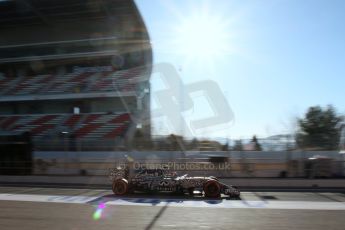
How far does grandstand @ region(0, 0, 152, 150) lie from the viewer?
132 feet

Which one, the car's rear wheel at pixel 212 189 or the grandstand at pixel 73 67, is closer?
the car's rear wheel at pixel 212 189

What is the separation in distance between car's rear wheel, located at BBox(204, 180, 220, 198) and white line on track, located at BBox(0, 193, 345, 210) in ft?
2.35

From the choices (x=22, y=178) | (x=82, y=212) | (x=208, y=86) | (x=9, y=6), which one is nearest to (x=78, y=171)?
(x=22, y=178)

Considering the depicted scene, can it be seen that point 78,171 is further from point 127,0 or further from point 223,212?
point 127,0

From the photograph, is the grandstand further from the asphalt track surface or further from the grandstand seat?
the asphalt track surface

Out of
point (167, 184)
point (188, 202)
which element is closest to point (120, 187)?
point (167, 184)

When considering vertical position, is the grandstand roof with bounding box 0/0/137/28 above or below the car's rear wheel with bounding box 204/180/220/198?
above

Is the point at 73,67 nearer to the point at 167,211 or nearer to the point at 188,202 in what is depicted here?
the point at 188,202

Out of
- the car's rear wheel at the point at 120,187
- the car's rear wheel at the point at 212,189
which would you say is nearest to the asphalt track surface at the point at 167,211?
the car's rear wheel at the point at 212,189

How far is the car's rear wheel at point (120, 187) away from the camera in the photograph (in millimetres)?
17391

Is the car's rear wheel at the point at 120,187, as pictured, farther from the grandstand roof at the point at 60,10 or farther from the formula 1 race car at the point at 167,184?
the grandstand roof at the point at 60,10

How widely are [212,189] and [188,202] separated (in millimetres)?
1518

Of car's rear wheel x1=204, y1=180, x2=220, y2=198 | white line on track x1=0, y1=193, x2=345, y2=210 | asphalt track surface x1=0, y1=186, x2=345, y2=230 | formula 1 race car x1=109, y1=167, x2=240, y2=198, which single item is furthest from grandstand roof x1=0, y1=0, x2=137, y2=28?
car's rear wheel x1=204, y1=180, x2=220, y2=198

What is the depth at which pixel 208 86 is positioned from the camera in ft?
120
